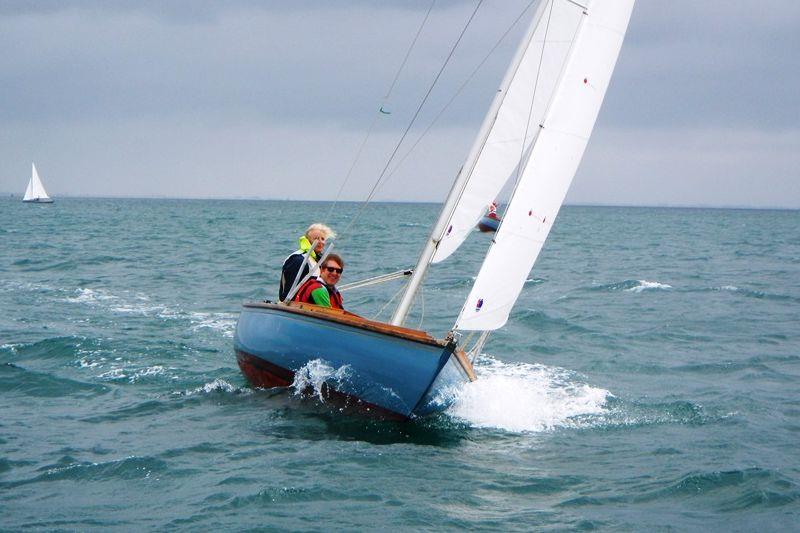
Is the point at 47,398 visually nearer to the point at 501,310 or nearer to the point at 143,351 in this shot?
the point at 143,351

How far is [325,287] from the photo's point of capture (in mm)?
9188

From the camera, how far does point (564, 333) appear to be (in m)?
15.1

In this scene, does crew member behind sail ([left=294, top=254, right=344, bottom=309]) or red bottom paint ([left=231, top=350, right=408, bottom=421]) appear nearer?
red bottom paint ([left=231, top=350, right=408, bottom=421])

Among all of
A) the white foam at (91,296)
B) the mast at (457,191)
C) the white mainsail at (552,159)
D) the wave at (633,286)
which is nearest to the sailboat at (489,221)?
the mast at (457,191)

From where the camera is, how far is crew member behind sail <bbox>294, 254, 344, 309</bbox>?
9.06 m

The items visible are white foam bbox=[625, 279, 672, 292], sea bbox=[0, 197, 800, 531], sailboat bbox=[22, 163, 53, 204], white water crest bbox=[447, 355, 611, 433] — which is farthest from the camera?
sailboat bbox=[22, 163, 53, 204]

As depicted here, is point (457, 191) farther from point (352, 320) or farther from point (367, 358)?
point (367, 358)

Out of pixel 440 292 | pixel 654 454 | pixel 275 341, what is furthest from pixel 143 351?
pixel 440 292

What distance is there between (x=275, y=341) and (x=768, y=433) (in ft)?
15.5

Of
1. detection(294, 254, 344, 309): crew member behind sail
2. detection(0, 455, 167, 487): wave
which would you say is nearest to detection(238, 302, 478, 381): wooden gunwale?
detection(294, 254, 344, 309): crew member behind sail

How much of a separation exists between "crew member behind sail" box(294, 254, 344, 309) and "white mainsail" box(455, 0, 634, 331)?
66.7 inches

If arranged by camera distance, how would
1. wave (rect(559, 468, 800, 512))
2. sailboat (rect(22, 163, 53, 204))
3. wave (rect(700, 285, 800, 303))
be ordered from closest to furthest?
wave (rect(559, 468, 800, 512)), wave (rect(700, 285, 800, 303)), sailboat (rect(22, 163, 53, 204))

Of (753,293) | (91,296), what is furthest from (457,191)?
(753,293)

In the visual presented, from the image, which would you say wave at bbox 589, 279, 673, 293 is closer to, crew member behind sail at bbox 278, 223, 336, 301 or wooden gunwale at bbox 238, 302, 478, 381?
crew member behind sail at bbox 278, 223, 336, 301
